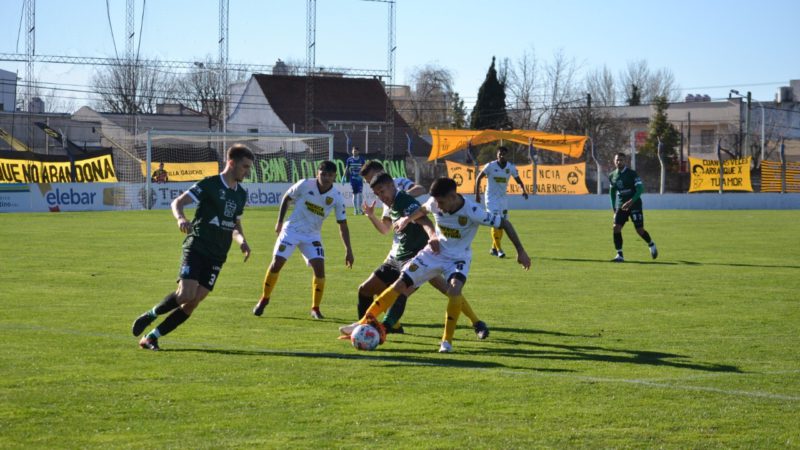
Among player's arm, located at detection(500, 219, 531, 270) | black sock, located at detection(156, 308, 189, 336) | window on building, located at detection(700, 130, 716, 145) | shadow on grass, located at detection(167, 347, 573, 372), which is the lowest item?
shadow on grass, located at detection(167, 347, 573, 372)

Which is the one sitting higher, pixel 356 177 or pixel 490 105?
pixel 490 105

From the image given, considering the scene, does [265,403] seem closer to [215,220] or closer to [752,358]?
[215,220]

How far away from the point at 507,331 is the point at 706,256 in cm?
1197

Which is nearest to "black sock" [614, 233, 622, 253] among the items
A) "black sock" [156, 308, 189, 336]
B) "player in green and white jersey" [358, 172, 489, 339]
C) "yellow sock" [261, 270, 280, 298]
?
Result: "yellow sock" [261, 270, 280, 298]

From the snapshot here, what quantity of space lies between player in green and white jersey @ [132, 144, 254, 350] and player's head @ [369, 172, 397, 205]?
1562 millimetres

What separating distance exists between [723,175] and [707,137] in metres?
42.5

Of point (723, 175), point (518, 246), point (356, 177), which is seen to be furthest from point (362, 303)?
point (723, 175)

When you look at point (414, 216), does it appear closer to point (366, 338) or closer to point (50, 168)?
point (366, 338)

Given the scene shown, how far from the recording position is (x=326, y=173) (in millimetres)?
12984

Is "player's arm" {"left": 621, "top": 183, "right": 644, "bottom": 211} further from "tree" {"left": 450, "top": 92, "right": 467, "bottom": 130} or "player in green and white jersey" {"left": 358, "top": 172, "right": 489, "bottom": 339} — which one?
"tree" {"left": 450, "top": 92, "right": 467, "bottom": 130}

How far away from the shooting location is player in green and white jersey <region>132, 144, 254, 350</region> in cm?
1012

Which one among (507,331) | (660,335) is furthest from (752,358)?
(507,331)

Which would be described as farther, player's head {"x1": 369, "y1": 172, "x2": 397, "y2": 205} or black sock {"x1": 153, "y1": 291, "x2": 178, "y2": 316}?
player's head {"x1": 369, "y1": 172, "x2": 397, "y2": 205}

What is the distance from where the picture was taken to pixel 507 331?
11.8 metres
